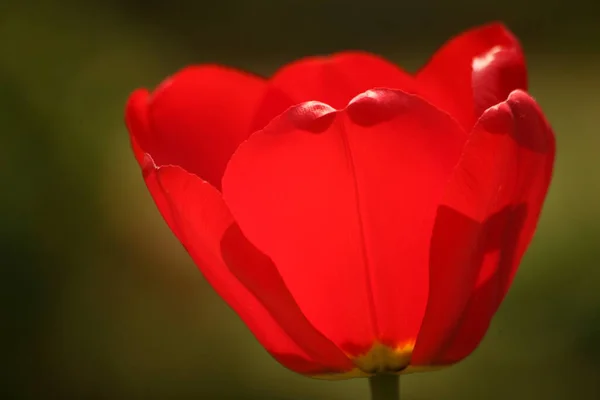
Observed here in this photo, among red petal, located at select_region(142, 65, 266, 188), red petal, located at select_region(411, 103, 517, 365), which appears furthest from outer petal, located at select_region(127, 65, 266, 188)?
red petal, located at select_region(411, 103, 517, 365)

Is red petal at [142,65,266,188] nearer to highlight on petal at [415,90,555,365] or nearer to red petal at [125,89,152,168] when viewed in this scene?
red petal at [125,89,152,168]

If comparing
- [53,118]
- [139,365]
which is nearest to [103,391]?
[139,365]

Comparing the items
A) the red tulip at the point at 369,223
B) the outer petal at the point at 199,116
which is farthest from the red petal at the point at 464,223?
the outer petal at the point at 199,116

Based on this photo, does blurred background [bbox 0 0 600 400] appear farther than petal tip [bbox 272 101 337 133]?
Yes

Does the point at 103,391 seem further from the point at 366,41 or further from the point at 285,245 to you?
the point at 366,41

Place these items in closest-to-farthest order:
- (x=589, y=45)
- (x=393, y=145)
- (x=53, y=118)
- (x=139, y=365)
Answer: (x=393, y=145) < (x=139, y=365) < (x=53, y=118) < (x=589, y=45)

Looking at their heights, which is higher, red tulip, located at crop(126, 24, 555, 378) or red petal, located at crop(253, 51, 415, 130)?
red petal, located at crop(253, 51, 415, 130)

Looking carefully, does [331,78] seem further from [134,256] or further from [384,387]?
[134,256]

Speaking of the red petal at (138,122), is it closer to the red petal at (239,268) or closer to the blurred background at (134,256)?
the red petal at (239,268)
